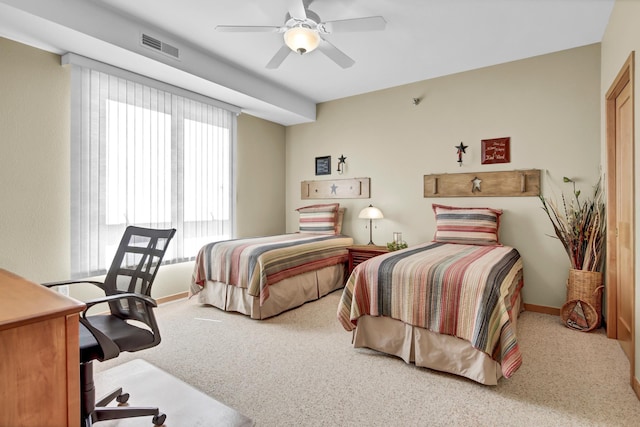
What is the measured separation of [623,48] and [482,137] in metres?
1.56

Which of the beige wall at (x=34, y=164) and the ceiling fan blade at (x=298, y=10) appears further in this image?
the beige wall at (x=34, y=164)

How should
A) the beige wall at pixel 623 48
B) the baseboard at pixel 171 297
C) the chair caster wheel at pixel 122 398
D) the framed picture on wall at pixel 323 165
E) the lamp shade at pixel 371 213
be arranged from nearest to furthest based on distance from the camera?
the chair caster wheel at pixel 122 398 → the beige wall at pixel 623 48 → the baseboard at pixel 171 297 → the lamp shade at pixel 371 213 → the framed picture on wall at pixel 323 165

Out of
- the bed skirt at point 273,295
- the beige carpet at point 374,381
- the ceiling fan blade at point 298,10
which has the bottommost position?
the beige carpet at point 374,381

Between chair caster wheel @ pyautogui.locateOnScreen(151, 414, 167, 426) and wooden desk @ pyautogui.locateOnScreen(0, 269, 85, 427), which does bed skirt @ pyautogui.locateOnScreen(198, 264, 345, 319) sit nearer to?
chair caster wheel @ pyautogui.locateOnScreen(151, 414, 167, 426)

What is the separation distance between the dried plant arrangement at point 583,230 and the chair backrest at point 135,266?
345cm

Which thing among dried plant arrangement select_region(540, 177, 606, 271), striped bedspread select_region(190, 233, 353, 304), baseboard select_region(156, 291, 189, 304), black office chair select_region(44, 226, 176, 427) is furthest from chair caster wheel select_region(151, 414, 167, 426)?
dried plant arrangement select_region(540, 177, 606, 271)

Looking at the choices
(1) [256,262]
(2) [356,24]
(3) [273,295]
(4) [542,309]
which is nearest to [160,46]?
(2) [356,24]

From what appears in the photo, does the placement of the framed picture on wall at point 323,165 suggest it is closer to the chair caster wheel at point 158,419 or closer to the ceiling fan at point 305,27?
the ceiling fan at point 305,27

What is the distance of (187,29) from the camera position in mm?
3127

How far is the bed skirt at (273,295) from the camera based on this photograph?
11.1ft

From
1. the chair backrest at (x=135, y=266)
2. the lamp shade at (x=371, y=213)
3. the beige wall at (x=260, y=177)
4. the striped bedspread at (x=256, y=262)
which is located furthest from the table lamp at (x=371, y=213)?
the chair backrest at (x=135, y=266)

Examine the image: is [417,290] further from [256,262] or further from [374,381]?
[256,262]

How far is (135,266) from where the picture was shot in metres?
2.01

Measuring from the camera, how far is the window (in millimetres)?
3260
